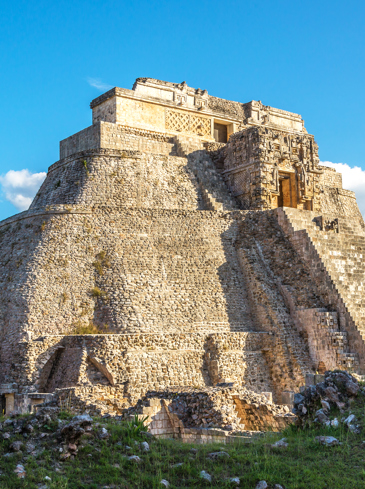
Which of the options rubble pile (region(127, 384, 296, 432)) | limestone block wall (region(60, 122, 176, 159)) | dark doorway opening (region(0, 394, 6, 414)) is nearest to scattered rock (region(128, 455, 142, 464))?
rubble pile (region(127, 384, 296, 432))

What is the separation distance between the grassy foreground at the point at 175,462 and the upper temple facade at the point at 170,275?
5.12 m

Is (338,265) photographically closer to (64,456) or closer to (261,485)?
(261,485)

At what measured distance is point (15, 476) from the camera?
9.04 meters

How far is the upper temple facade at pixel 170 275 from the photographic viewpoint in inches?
722

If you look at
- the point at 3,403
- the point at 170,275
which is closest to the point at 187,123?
the point at 170,275

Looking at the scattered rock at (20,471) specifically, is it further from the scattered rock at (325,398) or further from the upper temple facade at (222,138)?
the upper temple facade at (222,138)

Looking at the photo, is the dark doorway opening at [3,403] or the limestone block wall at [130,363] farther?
the dark doorway opening at [3,403]

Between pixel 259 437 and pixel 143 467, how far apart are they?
3031mm

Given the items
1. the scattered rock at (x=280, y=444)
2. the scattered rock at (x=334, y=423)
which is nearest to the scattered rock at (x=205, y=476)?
the scattered rock at (x=280, y=444)

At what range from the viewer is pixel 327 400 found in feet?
42.1

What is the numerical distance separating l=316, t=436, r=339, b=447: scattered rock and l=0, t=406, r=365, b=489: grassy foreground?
105 millimetres

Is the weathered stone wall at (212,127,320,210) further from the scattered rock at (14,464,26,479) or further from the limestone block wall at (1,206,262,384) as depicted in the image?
the scattered rock at (14,464,26,479)

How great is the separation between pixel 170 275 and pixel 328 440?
1103cm

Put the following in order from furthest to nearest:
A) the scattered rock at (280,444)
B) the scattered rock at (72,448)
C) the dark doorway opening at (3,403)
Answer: the dark doorway opening at (3,403) → the scattered rock at (280,444) → the scattered rock at (72,448)
